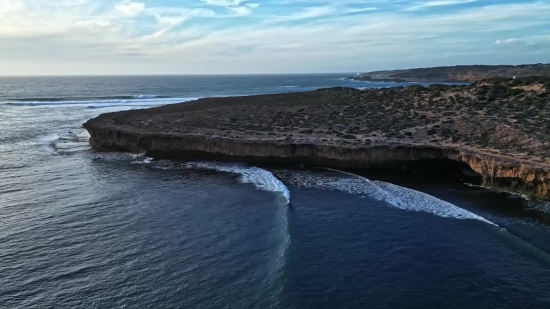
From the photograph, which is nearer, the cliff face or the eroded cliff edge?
the cliff face

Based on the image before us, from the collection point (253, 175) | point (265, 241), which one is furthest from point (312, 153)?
point (265, 241)

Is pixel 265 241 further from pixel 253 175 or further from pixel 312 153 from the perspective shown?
pixel 312 153

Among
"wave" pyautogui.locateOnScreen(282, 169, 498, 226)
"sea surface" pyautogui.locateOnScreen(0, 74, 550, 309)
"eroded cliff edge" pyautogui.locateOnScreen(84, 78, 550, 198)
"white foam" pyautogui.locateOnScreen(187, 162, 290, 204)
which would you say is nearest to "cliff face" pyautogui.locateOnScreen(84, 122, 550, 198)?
"eroded cliff edge" pyautogui.locateOnScreen(84, 78, 550, 198)

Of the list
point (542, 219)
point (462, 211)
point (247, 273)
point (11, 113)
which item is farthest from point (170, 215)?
point (11, 113)

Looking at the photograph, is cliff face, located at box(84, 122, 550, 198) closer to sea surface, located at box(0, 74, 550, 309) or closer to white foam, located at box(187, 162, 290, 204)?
sea surface, located at box(0, 74, 550, 309)

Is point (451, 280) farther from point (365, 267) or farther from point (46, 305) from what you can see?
point (46, 305)

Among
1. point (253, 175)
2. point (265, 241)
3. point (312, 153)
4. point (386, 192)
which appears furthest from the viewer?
point (312, 153)

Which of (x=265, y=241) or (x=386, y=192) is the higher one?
(x=386, y=192)
